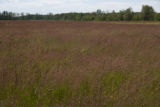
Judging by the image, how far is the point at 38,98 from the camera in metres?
2.29

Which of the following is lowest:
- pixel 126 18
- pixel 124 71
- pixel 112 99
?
pixel 112 99

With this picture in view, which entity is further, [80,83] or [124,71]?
[124,71]

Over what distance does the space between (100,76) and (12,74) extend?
6.18 feet

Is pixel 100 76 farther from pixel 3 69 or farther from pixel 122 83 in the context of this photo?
pixel 3 69

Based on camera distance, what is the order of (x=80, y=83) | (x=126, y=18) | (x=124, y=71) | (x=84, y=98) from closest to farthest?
(x=84, y=98), (x=80, y=83), (x=124, y=71), (x=126, y=18)

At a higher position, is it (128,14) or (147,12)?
(147,12)

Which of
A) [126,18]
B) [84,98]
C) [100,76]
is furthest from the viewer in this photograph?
[126,18]

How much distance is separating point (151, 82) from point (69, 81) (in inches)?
67.1

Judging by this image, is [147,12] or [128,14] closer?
[147,12]

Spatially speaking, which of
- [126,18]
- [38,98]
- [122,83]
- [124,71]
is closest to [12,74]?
Result: [38,98]

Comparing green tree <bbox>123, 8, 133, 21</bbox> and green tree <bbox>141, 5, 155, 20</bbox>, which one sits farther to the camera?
green tree <bbox>123, 8, 133, 21</bbox>

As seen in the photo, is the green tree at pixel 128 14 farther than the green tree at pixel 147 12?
Yes

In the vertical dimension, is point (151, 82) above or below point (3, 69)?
below

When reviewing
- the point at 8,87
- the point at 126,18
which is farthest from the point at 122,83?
the point at 126,18
